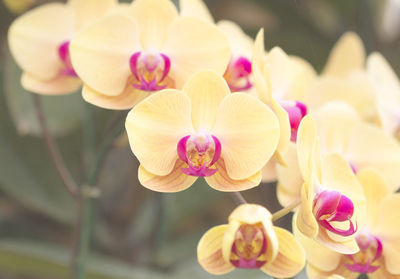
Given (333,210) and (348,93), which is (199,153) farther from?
(348,93)

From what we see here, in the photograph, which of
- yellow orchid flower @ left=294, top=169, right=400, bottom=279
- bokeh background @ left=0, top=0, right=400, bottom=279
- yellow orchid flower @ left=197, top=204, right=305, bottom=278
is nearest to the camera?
yellow orchid flower @ left=197, top=204, right=305, bottom=278

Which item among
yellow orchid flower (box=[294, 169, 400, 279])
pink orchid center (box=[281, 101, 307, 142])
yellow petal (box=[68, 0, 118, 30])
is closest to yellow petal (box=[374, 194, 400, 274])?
yellow orchid flower (box=[294, 169, 400, 279])

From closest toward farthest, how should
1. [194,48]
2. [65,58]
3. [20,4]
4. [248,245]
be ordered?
[248,245], [194,48], [65,58], [20,4]

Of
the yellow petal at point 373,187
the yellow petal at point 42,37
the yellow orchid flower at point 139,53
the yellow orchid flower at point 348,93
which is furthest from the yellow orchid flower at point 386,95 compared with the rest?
the yellow petal at point 42,37

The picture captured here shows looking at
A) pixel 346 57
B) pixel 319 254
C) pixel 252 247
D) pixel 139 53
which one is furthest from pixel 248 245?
pixel 346 57

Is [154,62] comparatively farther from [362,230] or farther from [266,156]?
[362,230]

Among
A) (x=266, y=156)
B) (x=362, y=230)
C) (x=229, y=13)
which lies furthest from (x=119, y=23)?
(x=229, y=13)

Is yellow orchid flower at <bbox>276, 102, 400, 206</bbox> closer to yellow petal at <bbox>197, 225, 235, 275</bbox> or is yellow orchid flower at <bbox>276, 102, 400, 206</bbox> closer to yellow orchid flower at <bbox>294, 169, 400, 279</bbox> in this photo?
yellow orchid flower at <bbox>294, 169, 400, 279</bbox>
